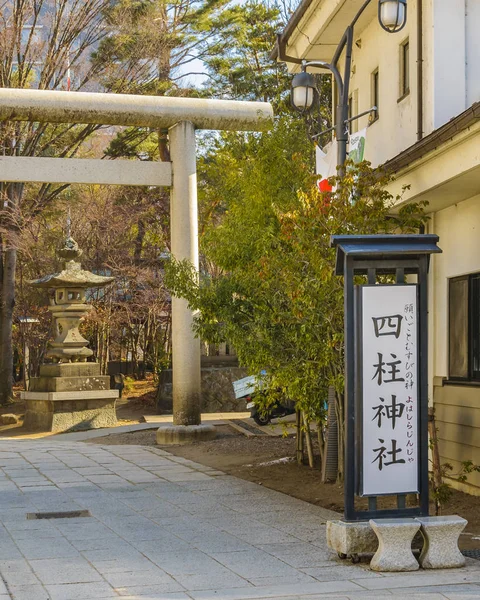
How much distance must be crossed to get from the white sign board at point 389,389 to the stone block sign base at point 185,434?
1015 cm

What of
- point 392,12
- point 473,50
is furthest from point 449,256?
point 392,12

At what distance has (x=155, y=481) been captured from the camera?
1270cm

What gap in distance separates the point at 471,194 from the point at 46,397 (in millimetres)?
13398

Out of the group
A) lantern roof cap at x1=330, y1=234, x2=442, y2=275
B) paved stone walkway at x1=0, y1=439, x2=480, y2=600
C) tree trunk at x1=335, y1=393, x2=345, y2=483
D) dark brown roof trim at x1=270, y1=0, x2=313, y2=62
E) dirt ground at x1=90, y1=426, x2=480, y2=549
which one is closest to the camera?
paved stone walkway at x1=0, y1=439, x2=480, y2=600

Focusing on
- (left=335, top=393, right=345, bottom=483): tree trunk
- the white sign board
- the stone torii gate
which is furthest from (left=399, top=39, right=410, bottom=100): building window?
the white sign board

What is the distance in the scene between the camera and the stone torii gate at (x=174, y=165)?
17.2 metres

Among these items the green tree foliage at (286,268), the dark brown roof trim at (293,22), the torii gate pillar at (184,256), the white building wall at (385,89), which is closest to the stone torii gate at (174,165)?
the torii gate pillar at (184,256)

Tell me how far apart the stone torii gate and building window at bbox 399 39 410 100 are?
13.8ft

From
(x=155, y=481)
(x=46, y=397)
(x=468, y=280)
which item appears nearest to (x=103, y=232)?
(x=46, y=397)

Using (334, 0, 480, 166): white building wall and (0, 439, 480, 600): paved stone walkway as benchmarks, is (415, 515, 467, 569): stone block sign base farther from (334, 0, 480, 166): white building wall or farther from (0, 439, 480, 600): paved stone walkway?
(334, 0, 480, 166): white building wall

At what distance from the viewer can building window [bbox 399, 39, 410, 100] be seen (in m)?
13.1

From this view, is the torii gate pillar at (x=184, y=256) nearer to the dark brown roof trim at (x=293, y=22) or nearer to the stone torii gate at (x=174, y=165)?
the stone torii gate at (x=174, y=165)

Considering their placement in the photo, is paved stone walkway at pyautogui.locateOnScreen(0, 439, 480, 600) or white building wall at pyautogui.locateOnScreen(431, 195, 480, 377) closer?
paved stone walkway at pyautogui.locateOnScreen(0, 439, 480, 600)

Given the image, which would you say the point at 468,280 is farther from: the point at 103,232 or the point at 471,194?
the point at 103,232
